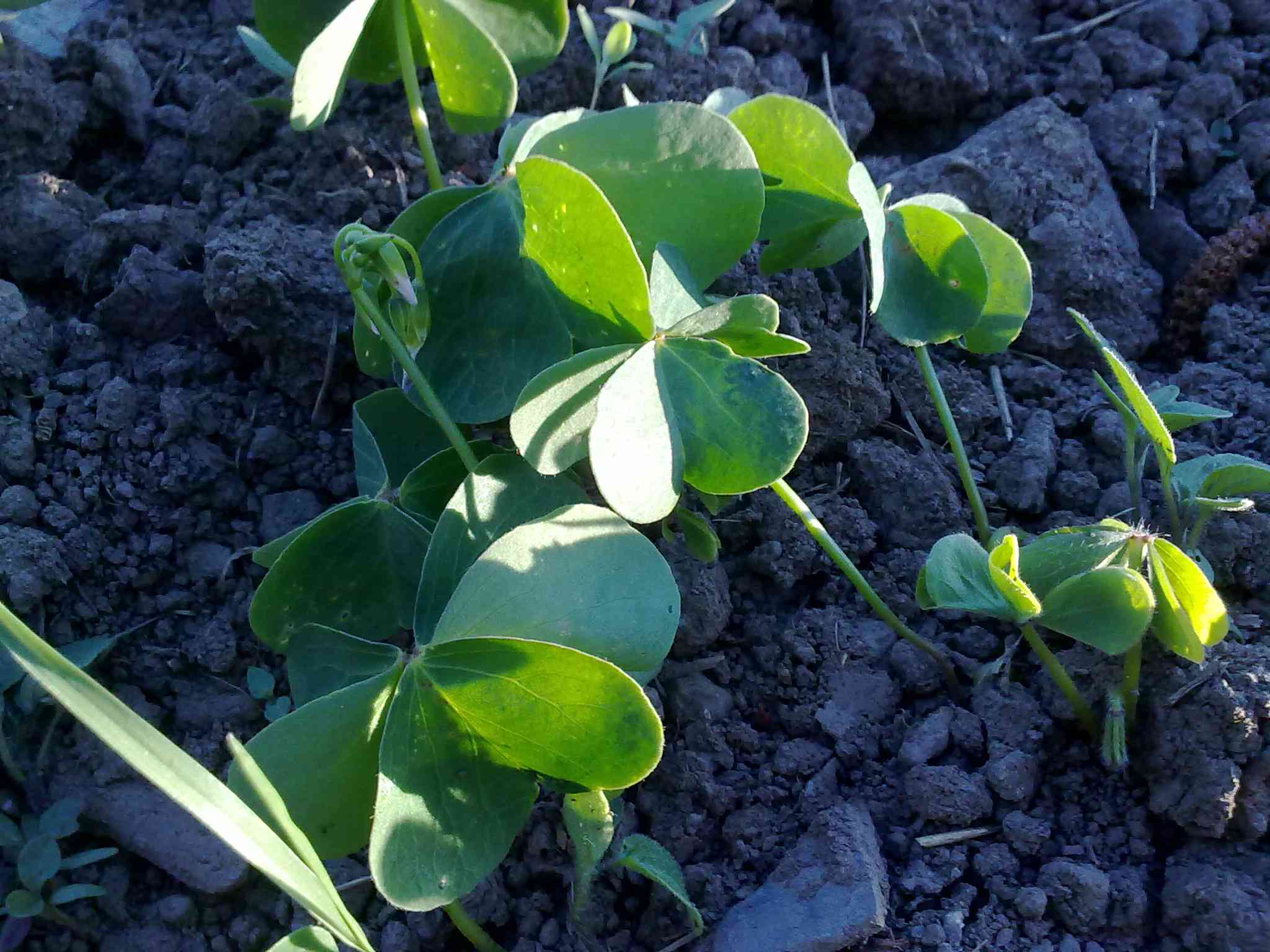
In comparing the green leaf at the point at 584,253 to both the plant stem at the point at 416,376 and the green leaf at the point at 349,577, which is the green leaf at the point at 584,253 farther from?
the green leaf at the point at 349,577

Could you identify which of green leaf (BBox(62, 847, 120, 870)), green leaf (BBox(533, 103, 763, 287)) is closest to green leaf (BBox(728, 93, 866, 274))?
green leaf (BBox(533, 103, 763, 287))

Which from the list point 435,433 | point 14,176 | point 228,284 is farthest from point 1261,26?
point 14,176

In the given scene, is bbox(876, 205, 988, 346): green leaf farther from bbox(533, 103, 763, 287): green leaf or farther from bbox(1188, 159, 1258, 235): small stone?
bbox(1188, 159, 1258, 235): small stone

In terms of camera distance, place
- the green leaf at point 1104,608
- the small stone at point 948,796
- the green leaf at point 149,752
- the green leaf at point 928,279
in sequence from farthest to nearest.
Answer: the green leaf at point 928,279 → the small stone at point 948,796 → the green leaf at point 1104,608 → the green leaf at point 149,752

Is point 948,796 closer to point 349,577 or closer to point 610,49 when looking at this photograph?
point 349,577

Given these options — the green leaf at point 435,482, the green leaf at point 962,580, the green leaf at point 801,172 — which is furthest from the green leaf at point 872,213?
the green leaf at point 435,482

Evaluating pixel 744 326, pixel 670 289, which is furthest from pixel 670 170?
pixel 744 326

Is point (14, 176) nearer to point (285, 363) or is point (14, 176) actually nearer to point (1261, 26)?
point (285, 363)
